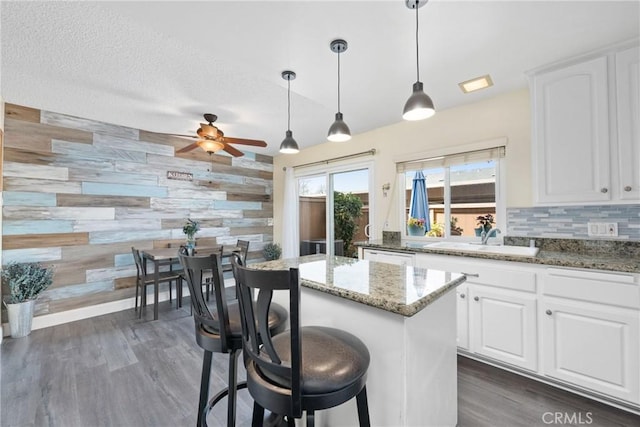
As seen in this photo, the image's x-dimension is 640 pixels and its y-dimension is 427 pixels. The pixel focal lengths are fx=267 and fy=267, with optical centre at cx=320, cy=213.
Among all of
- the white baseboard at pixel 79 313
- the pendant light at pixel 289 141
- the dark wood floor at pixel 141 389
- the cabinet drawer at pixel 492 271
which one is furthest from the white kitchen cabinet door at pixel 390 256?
the white baseboard at pixel 79 313

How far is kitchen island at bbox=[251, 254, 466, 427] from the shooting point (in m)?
1.05

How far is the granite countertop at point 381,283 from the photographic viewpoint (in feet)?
3.35

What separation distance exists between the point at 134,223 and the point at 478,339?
4.27 metres

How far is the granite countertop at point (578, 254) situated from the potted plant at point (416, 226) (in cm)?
79

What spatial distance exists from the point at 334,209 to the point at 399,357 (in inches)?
138

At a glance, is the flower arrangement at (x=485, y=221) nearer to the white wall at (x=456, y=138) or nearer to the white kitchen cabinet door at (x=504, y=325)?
the white wall at (x=456, y=138)

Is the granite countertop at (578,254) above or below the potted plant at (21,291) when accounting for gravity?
above

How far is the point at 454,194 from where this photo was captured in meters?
3.15

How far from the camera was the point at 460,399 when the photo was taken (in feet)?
6.02

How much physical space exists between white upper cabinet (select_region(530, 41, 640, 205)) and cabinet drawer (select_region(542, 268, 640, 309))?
60 centimetres

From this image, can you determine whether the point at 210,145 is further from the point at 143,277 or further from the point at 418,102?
the point at 418,102

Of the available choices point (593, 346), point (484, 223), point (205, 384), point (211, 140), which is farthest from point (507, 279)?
point (211, 140)

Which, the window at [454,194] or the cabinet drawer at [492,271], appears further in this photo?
the window at [454,194]

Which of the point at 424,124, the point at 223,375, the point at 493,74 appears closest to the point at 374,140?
the point at 424,124
